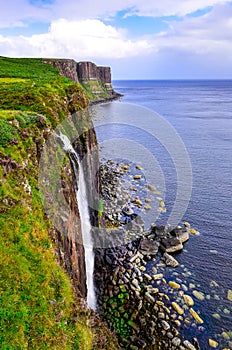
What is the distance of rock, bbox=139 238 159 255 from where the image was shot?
31.2 m

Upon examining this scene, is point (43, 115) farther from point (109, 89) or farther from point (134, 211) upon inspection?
point (109, 89)

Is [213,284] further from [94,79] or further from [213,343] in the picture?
[94,79]

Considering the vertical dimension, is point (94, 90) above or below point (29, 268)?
above

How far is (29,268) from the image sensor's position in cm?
1309

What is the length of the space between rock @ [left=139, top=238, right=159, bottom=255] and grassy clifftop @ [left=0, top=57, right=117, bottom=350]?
491 inches

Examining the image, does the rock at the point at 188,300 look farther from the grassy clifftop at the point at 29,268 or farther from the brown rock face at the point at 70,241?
the brown rock face at the point at 70,241

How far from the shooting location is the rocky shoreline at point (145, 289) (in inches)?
847

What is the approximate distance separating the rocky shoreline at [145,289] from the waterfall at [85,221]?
0.91 m

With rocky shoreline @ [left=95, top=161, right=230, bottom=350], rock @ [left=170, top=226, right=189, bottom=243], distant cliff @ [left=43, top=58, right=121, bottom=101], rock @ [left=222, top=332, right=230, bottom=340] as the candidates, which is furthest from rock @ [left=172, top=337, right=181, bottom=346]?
distant cliff @ [left=43, top=58, right=121, bottom=101]

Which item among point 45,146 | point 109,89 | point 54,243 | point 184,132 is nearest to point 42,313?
point 54,243

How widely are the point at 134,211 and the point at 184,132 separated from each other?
49.8 meters

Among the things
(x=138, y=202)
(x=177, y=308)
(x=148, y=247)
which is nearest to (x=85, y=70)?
(x=138, y=202)

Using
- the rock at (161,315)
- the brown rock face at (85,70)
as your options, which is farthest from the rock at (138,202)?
the brown rock face at (85,70)

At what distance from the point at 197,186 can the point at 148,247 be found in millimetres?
19338
